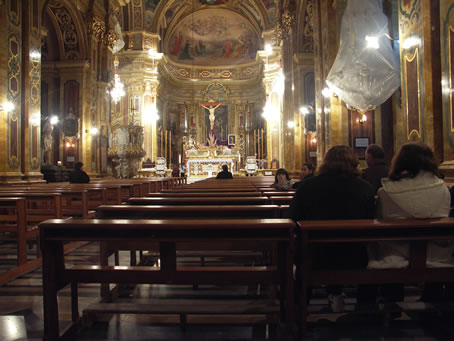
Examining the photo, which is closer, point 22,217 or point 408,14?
point 22,217

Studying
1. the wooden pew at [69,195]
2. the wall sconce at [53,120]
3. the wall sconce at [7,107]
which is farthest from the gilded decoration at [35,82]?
the wooden pew at [69,195]

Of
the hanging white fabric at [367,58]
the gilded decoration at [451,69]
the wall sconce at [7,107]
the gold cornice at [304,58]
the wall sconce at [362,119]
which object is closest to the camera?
the gilded decoration at [451,69]

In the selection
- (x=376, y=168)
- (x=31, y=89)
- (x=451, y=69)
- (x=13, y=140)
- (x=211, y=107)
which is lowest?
(x=376, y=168)

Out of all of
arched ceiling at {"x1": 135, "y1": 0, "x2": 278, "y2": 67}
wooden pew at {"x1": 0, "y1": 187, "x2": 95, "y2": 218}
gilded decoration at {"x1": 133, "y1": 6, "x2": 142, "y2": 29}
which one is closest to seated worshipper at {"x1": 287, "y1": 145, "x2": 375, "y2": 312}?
wooden pew at {"x1": 0, "y1": 187, "x2": 95, "y2": 218}

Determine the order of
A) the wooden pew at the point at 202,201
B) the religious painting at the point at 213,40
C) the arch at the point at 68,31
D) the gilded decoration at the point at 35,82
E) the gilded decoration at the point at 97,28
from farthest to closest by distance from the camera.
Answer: the religious painting at the point at 213,40 → the gilded decoration at the point at 97,28 → the arch at the point at 68,31 → the gilded decoration at the point at 35,82 → the wooden pew at the point at 202,201

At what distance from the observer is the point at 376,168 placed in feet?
12.4

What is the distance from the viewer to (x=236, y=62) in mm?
25672

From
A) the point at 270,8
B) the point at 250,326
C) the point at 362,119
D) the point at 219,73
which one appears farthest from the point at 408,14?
the point at 219,73

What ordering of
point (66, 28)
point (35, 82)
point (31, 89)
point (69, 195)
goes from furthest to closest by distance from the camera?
point (66, 28)
point (35, 82)
point (31, 89)
point (69, 195)

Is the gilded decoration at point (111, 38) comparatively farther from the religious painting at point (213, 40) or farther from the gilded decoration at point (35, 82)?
the religious painting at point (213, 40)

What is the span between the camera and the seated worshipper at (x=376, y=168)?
12.3ft

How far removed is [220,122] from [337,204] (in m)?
24.3

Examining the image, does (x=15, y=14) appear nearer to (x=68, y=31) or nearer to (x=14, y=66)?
(x=14, y=66)

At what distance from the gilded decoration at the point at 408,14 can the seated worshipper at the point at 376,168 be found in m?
2.21
